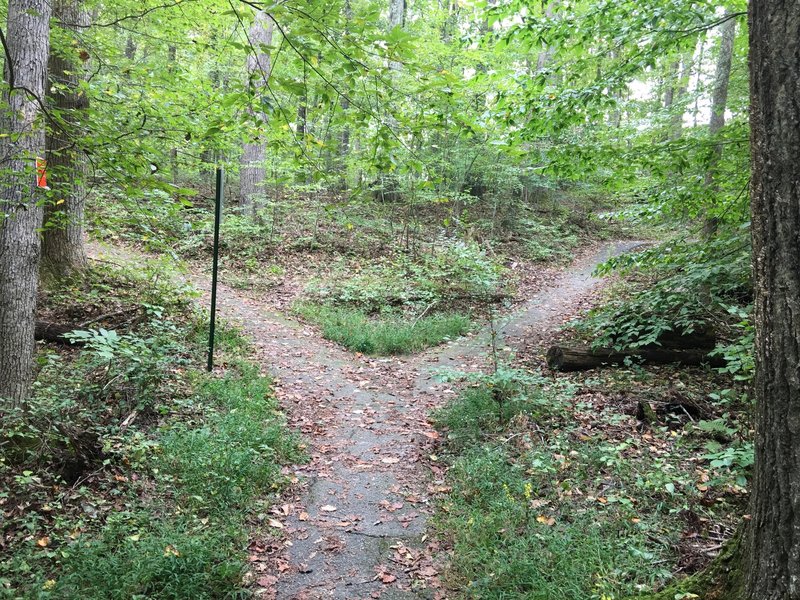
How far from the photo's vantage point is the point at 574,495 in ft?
14.3

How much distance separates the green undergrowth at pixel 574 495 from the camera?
3.41m

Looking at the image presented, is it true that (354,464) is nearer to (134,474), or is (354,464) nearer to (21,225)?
(134,474)

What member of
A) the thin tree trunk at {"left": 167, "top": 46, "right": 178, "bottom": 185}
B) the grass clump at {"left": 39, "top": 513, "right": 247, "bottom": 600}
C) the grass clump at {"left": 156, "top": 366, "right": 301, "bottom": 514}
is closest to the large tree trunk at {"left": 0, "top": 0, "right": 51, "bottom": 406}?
the thin tree trunk at {"left": 167, "top": 46, "right": 178, "bottom": 185}

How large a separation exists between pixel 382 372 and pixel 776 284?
22.7 ft

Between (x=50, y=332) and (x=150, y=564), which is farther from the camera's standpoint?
(x=50, y=332)

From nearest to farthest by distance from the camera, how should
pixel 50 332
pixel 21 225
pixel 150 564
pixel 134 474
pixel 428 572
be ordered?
pixel 150 564 → pixel 428 572 → pixel 134 474 → pixel 21 225 → pixel 50 332

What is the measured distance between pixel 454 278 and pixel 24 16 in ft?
33.6

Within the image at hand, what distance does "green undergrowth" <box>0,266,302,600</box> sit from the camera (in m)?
3.40

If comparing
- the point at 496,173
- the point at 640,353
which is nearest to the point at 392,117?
the point at 640,353

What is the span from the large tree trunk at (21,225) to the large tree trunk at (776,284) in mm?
5371

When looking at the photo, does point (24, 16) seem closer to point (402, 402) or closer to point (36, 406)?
point (36, 406)

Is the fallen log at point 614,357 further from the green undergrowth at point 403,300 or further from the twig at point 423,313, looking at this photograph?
the twig at point 423,313

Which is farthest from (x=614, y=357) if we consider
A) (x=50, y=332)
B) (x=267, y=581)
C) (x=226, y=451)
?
(x=50, y=332)

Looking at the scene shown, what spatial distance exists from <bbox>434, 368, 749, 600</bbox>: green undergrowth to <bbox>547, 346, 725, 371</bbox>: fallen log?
115cm
